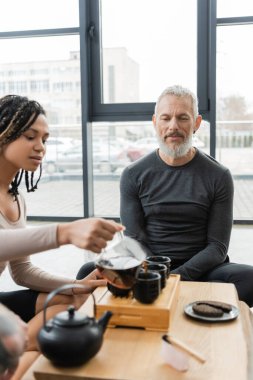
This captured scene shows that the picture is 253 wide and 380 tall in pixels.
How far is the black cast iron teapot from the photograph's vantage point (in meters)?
1.07

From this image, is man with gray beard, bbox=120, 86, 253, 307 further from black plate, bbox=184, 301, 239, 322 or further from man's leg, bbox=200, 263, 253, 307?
black plate, bbox=184, 301, 239, 322

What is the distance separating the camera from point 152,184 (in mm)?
2373

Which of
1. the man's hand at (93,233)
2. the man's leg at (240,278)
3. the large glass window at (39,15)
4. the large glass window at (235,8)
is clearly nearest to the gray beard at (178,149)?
the man's leg at (240,278)

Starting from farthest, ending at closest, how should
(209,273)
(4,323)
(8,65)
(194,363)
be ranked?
1. (8,65)
2. (209,273)
3. (194,363)
4. (4,323)

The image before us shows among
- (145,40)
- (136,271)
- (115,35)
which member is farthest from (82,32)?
(136,271)

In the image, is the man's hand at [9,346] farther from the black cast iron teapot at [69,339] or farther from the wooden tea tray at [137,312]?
the wooden tea tray at [137,312]

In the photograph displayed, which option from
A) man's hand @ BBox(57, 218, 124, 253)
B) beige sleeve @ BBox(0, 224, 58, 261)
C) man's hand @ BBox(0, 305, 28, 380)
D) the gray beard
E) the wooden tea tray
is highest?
the gray beard

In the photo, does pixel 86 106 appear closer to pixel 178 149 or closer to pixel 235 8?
pixel 235 8

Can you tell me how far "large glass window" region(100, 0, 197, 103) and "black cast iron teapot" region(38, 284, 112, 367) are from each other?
2.58 meters

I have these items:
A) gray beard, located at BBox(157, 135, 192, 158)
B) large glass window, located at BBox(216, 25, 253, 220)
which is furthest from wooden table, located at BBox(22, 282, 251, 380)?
large glass window, located at BBox(216, 25, 253, 220)

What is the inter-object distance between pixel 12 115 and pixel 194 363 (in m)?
1.09

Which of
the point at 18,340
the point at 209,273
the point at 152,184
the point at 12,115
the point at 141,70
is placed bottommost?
the point at 209,273

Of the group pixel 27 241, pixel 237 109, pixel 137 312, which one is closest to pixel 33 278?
pixel 27 241

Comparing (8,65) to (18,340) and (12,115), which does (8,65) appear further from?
(18,340)
